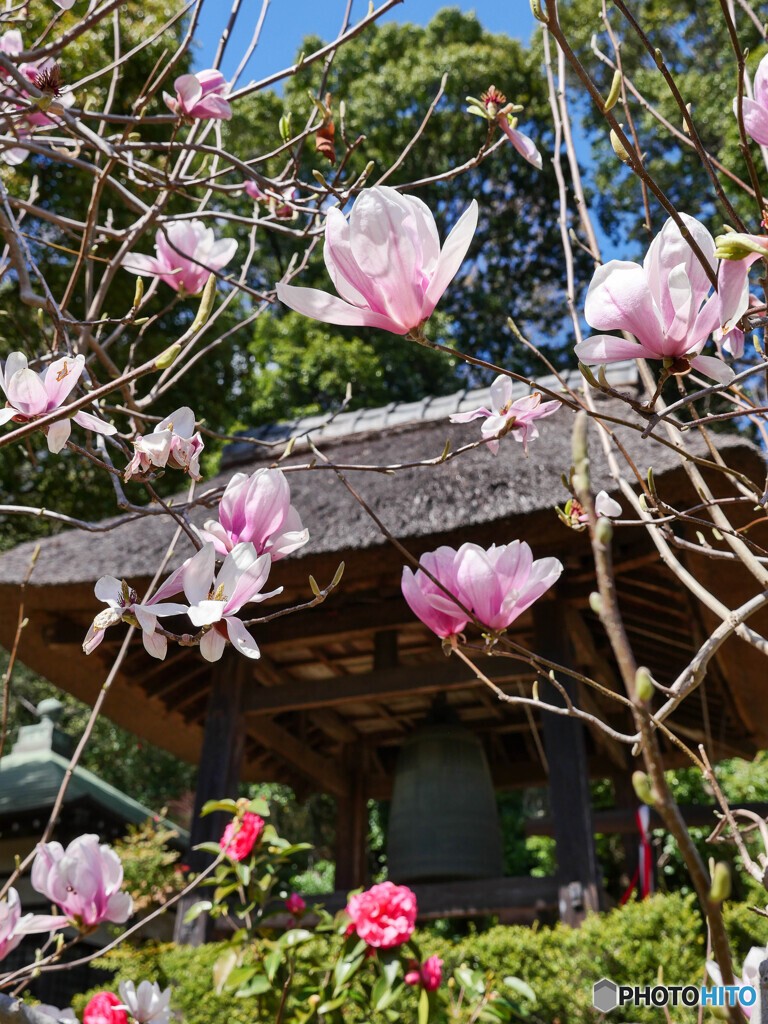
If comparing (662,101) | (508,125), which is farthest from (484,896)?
(662,101)

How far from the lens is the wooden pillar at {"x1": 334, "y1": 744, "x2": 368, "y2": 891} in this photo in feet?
15.9

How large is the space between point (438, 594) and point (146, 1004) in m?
0.79

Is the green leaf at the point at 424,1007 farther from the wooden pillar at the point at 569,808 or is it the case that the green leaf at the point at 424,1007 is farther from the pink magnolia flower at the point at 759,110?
the pink magnolia flower at the point at 759,110

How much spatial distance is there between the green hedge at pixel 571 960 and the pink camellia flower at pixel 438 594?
2130mm

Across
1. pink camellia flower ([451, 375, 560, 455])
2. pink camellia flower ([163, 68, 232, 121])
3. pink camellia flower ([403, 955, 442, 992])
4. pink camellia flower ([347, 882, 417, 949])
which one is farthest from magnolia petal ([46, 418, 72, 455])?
pink camellia flower ([403, 955, 442, 992])

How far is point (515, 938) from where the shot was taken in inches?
112

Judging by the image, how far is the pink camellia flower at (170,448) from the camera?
0.79 m

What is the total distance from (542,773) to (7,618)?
298 cm

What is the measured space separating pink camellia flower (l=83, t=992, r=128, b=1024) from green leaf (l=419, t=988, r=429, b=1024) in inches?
31.4

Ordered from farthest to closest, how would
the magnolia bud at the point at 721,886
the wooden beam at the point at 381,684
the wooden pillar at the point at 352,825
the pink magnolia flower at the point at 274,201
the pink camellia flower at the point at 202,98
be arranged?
1. the wooden pillar at the point at 352,825
2. the wooden beam at the point at 381,684
3. the pink magnolia flower at the point at 274,201
4. the pink camellia flower at the point at 202,98
5. the magnolia bud at the point at 721,886

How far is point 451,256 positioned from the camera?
60 cm

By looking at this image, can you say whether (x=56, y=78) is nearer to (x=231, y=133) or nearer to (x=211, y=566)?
(x=211, y=566)

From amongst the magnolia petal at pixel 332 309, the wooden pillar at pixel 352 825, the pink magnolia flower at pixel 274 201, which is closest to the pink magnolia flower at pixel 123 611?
the magnolia petal at pixel 332 309

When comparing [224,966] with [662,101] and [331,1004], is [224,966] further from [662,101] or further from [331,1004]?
[662,101]
